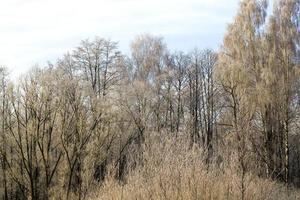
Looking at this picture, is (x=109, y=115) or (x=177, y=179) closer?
(x=177, y=179)

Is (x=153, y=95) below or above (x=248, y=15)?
below

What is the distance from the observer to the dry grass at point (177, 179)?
46.6ft

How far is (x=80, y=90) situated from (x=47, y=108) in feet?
15.0

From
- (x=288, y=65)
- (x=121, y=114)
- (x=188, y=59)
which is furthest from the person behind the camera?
(x=188, y=59)

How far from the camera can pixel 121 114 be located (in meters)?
37.0

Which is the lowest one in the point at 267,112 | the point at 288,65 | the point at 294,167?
the point at 294,167

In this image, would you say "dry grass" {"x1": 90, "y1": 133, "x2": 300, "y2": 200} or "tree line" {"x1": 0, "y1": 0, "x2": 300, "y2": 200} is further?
"tree line" {"x1": 0, "y1": 0, "x2": 300, "y2": 200}

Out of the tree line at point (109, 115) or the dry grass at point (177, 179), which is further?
the tree line at point (109, 115)

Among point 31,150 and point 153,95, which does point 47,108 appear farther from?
point 153,95

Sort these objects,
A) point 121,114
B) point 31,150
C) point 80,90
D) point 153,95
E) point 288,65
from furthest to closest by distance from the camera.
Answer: point 153,95 → point 121,114 → point 80,90 → point 288,65 → point 31,150

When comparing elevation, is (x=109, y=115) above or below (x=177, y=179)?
above

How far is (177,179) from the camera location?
47.2 ft

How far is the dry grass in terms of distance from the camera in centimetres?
1421

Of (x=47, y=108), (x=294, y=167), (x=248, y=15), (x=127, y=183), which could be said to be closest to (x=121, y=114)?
(x=47, y=108)
